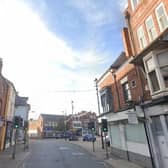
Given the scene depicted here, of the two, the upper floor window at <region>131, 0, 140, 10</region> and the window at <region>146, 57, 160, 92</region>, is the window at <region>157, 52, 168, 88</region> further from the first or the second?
the upper floor window at <region>131, 0, 140, 10</region>

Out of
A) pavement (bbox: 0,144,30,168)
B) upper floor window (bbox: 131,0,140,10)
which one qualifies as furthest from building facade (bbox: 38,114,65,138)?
upper floor window (bbox: 131,0,140,10)

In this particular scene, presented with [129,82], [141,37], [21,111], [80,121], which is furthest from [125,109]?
[80,121]

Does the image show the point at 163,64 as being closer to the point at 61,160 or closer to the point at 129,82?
the point at 129,82

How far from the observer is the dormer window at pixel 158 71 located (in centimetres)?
980

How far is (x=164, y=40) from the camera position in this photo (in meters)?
9.48

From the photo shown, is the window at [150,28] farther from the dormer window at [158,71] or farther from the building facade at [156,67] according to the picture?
the dormer window at [158,71]

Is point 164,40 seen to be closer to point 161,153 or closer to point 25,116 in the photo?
point 161,153

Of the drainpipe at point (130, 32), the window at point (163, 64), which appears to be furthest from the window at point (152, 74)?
the drainpipe at point (130, 32)

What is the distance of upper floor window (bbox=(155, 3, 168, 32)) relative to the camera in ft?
34.2

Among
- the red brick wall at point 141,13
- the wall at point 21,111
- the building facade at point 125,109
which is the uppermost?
the red brick wall at point 141,13

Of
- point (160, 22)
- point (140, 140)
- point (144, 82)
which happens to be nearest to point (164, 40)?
point (160, 22)

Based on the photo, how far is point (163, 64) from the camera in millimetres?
10016

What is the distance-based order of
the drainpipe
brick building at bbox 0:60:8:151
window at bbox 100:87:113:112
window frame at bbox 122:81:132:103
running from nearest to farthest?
the drainpipe → window frame at bbox 122:81:132:103 → window at bbox 100:87:113:112 → brick building at bbox 0:60:8:151

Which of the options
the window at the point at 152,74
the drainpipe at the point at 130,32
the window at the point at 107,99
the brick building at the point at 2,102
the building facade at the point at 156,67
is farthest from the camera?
the brick building at the point at 2,102
